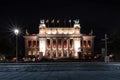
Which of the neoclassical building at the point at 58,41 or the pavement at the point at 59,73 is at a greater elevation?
the neoclassical building at the point at 58,41

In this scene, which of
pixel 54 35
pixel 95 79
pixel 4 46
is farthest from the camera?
pixel 54 35

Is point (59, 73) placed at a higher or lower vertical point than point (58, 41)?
lower

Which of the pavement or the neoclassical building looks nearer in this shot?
the pavement

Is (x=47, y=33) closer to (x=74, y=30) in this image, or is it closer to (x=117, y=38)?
(x=74, y=30)

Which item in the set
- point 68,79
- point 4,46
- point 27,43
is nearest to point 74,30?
point 27,43

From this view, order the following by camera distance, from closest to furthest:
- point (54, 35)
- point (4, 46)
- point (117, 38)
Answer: point (117, 38) → point (4, 46) → point (54, 35)

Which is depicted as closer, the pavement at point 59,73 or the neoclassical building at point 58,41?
the pavement at point 59,73

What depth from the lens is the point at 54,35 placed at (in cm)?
19462

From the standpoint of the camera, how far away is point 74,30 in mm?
197000

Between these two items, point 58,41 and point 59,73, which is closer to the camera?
point 59,73

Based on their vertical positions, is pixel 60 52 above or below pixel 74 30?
below

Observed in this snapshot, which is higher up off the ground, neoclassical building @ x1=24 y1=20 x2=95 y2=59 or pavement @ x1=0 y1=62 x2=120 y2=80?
neoclassical building @ x1=24 y1=20 x2=95 y2=59

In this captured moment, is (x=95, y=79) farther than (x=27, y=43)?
No

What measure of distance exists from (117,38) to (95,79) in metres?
83.7
